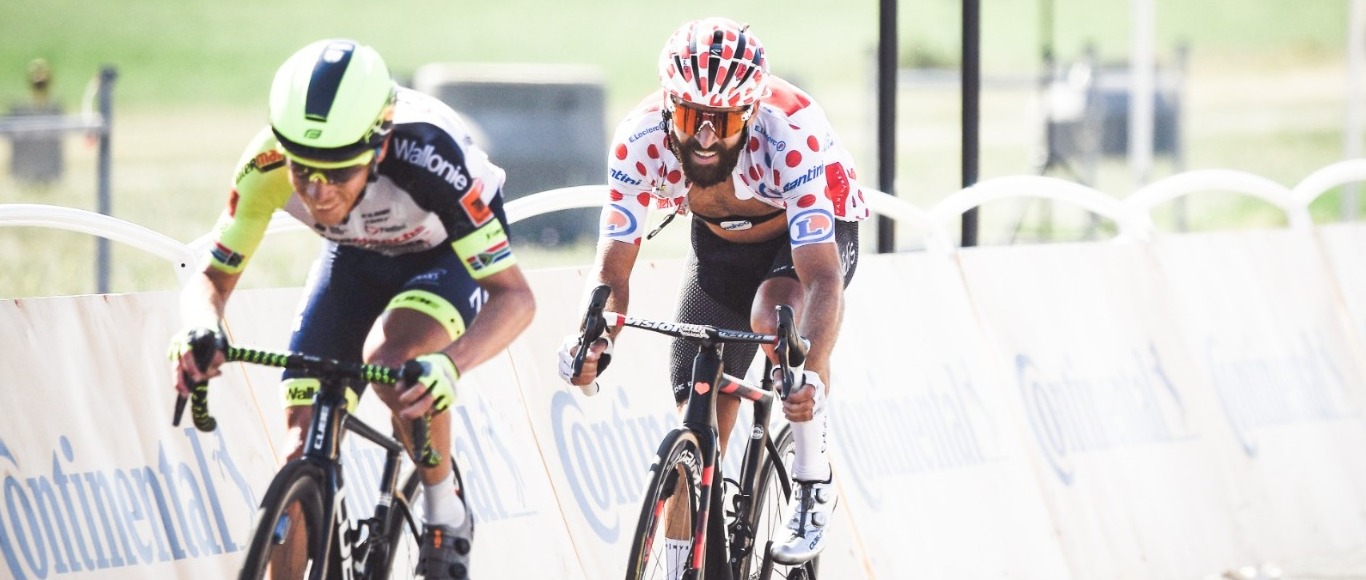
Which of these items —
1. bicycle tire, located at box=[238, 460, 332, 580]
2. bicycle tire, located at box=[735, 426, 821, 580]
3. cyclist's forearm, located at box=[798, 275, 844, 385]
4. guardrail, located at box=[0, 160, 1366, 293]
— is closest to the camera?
bicycle tire, located at box=[238, 460, 332, 580]

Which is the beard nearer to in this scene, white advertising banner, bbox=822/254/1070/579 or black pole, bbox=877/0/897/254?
white advertising banner, bbox=822/254/1070/579

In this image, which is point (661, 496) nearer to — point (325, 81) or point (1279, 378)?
point (325, 81)

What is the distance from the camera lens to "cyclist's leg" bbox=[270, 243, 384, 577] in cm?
441

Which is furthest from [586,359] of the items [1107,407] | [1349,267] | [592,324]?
[1349,267]

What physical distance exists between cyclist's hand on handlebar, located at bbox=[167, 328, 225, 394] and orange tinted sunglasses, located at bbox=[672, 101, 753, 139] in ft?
5.47

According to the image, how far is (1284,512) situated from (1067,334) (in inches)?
55.8

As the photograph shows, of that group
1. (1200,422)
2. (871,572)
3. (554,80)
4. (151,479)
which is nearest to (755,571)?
(871,572)

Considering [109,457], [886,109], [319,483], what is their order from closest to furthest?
[319,483] < [109,457] < [886,109]

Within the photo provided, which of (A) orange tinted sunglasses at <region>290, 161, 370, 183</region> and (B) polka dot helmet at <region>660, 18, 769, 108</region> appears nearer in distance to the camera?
(A) orange tinted sunglasses at <region>290, 161, 370, 183</region>

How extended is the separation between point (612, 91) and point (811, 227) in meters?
42.0

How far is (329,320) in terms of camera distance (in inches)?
181

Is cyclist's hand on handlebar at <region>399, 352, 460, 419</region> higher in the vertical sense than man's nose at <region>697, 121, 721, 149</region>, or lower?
lower

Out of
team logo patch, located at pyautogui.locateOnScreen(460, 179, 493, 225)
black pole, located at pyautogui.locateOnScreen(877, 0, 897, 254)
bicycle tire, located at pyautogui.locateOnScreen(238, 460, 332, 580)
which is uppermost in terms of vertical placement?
black pole, located at pyautogui.locateOnScreen(877, 0, 897, 254)

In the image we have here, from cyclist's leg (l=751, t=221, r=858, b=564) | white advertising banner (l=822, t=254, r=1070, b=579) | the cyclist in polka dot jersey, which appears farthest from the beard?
white advertising banner (l=822, t=254, r=1070, b=579)
